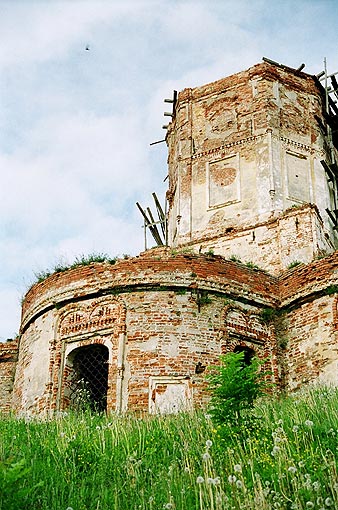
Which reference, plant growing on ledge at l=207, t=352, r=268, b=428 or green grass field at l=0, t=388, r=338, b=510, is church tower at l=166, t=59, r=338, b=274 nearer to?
plant growing on ledge at l=207, t=352, r=268, b=428

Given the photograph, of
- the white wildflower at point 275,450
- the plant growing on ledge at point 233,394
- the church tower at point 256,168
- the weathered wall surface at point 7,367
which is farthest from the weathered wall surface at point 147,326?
the white wildflower at point 275,450

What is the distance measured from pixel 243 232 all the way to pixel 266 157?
7.98 ft

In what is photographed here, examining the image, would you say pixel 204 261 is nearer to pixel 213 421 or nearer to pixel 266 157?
pixel 266 157

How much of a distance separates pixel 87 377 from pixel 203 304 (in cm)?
298

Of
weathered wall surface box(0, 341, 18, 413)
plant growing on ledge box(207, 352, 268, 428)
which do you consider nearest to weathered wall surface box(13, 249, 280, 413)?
weathered wall surface box(0, 341, 18, 413)

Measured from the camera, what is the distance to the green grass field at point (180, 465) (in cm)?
677

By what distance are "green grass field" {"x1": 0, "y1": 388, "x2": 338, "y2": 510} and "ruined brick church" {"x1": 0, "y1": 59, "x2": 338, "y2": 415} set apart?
15.3ft

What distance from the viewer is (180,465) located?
28.5ft

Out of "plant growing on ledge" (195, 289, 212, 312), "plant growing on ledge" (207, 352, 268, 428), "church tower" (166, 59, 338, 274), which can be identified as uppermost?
"church tower" (166, 59, 338, 274)

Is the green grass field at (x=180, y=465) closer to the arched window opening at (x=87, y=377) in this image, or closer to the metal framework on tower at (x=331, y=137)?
the arched window opening at (x=87, y=377)

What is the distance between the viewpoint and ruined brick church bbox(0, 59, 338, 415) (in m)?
16.2

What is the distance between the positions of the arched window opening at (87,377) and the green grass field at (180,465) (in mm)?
5414

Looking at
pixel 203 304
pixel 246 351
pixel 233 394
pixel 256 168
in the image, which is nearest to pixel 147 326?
pixel 203 304

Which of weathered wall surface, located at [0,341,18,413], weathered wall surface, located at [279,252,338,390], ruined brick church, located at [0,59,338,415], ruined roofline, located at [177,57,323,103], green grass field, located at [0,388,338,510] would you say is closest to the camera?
green grass field, located at [0,388,338,510]
